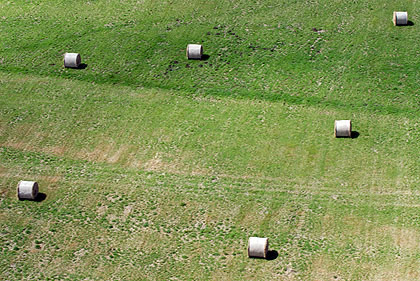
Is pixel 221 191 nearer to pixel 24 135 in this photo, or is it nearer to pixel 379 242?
pixel 379 242

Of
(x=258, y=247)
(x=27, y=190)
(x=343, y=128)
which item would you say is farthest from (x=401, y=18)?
(x=27, y=190)

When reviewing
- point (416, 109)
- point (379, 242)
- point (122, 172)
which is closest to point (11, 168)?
point (122, 172)

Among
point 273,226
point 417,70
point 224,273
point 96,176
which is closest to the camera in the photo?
point 224,273

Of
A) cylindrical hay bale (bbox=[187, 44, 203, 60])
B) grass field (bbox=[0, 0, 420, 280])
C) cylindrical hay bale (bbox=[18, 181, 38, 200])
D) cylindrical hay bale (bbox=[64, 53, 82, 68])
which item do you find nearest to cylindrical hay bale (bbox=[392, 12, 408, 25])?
grass field (bbox=[0, 0, 420, 280])

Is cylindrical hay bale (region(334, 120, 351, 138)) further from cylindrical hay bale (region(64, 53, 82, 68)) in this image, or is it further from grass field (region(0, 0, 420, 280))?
cylindrical hay bale (region(64, 53, 82, 68))

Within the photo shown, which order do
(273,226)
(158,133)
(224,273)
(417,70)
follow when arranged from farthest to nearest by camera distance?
1. (417,70)
2. (158,133)
3. (273,226)
4. (224,273)

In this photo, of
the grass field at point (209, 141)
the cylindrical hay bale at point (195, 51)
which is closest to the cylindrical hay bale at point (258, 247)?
the grass field at point (209, 141)
